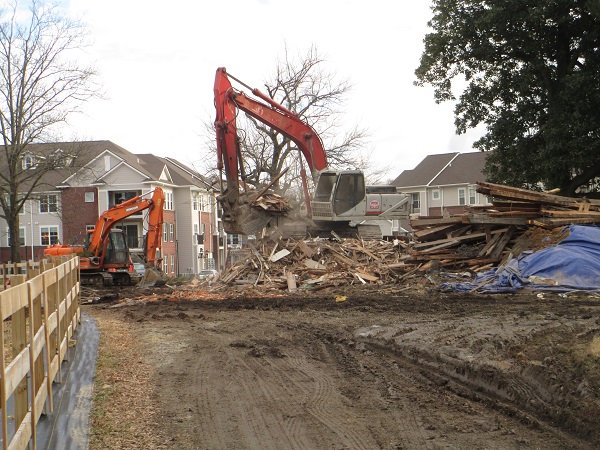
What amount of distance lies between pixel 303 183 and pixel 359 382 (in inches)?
661

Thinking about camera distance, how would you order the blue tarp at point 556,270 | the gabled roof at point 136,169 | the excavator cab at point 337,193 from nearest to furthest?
the blue tarp at point 556,270 → the excavator cab at point 337,193 → the gabled roof at point 136,169

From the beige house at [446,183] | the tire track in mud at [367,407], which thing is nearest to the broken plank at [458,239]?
the tire track in mud at [367,407]

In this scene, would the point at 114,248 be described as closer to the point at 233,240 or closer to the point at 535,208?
the point at 535,208

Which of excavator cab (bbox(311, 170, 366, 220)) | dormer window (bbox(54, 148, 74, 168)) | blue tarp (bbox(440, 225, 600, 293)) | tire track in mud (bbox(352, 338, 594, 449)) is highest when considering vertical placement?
dormer window (bbox(54, 148, 74, 168))

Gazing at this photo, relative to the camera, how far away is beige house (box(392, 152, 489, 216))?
62875mm

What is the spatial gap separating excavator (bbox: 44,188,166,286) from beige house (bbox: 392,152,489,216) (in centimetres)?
3732

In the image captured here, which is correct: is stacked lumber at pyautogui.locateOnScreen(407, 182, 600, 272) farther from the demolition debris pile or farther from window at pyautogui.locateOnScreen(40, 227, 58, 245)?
window at pyautogui.locateOnScreen(40, 227, 58, 245)

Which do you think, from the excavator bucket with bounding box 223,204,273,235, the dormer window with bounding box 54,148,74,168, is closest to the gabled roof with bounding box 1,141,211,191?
the dormer window with bounding box 54,148,74,168

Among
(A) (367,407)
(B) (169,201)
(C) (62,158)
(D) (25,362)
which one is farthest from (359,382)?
(B) (169,201)

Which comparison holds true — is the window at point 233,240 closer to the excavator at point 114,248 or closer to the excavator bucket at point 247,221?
the excavator at point 114,248

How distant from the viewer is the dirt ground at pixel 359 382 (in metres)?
Result: 6.11

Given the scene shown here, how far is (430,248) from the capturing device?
21859mm

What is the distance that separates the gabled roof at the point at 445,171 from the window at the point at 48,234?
32201 millimetres

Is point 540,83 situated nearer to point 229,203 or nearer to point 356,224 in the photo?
point 356,224
